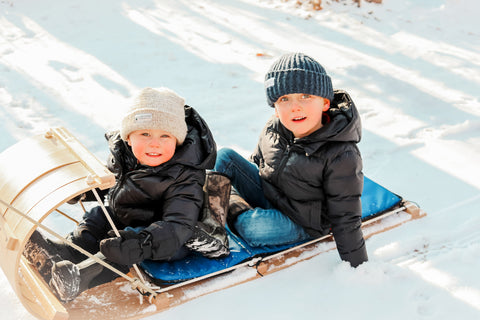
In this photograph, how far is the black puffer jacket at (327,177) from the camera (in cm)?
249

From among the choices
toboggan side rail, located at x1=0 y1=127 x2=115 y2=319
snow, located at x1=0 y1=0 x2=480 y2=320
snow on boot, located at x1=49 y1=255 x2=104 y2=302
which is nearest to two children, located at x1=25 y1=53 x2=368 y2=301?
snow on boot, located at x1=49 y1=255 x2=104 y2=302

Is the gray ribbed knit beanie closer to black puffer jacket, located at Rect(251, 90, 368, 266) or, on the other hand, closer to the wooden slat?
black puffer jacket, located at Rect(251, 90, 368, 266)

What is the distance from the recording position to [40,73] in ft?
15.9

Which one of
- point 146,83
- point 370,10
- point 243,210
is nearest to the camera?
point 243,210

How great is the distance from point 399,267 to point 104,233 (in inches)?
59.4

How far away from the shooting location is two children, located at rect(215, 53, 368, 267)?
8.14 feet

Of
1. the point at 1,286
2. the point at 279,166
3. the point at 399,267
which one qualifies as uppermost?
the point at 279,166

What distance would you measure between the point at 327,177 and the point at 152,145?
2.82 ft

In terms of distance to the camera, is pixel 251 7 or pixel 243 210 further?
pixel 251 7

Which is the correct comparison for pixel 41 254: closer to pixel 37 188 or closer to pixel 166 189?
pixel 37 188

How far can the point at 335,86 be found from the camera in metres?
4.77

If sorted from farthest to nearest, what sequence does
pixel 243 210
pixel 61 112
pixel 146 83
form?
pixel 146 83 < pixel 61 112 < pixel 243 210

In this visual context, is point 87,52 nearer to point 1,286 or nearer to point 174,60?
point 174,60

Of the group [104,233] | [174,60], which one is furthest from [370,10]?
[104,233]
